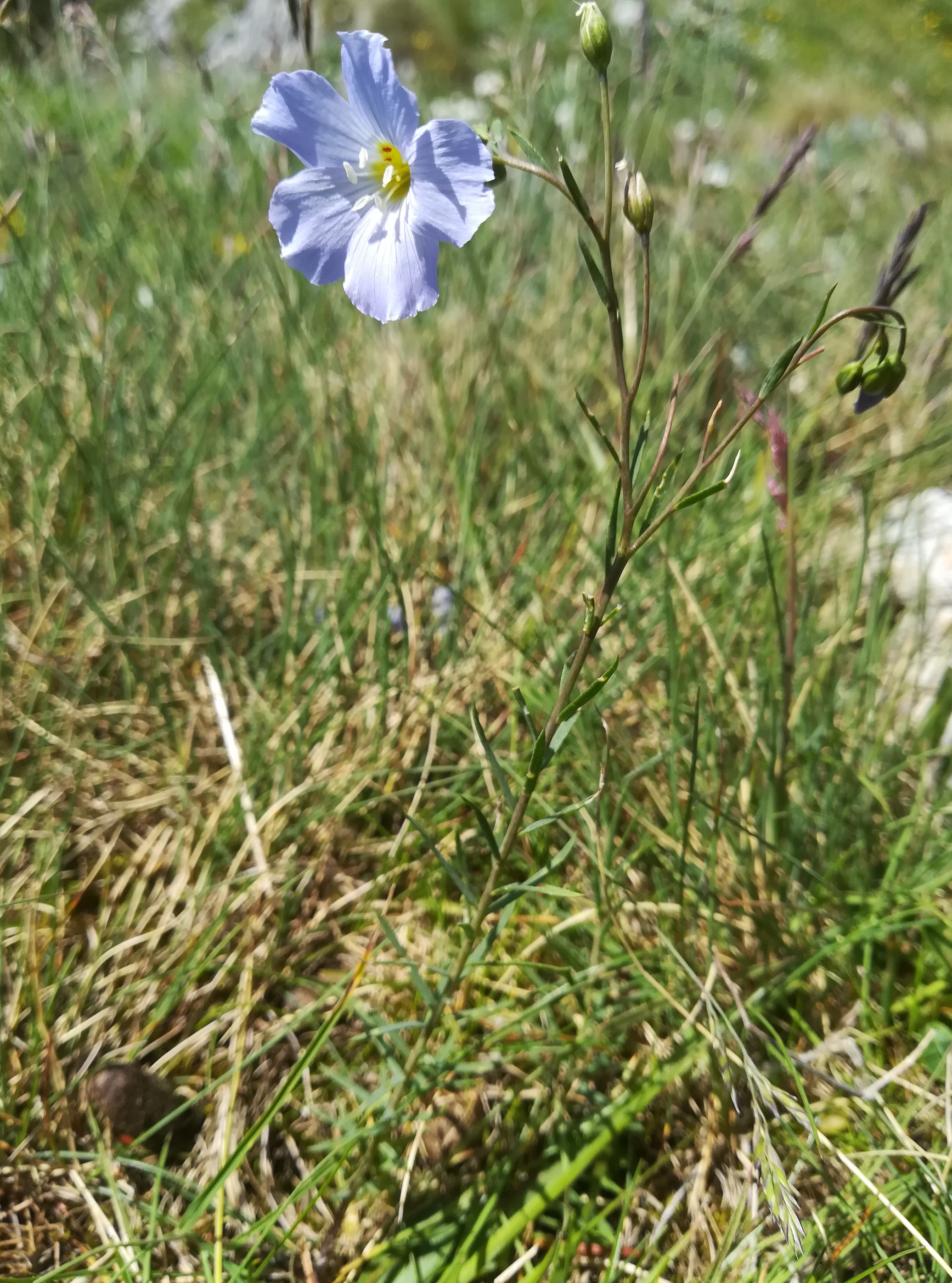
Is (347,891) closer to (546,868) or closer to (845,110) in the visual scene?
(546,868)

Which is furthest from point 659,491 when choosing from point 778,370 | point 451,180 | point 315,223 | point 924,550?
point 924,550

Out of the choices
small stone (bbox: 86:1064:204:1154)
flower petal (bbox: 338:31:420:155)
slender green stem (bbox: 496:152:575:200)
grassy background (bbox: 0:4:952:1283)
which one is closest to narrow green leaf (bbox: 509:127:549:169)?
slender green stem (bbox: 496:152:575:200)

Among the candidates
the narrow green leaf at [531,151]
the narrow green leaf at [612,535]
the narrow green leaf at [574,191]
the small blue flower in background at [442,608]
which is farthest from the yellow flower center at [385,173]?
the small blue flower in background at [442,608]

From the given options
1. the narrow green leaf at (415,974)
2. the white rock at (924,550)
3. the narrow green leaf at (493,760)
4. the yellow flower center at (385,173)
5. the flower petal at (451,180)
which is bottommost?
the narrow green leaf at (415,974)

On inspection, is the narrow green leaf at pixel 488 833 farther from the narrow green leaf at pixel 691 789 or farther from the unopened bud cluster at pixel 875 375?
the unopened bud cluster at pixel 875 375

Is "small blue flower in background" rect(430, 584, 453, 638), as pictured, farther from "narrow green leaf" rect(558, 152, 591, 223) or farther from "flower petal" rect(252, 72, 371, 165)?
"narrow green leaf" rect(558, 152, 591, 223)

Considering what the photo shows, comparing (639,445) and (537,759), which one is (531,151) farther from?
(537,759)

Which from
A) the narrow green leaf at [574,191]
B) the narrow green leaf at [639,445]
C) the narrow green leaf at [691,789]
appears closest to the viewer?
the narrow green leaf at [574,191]
